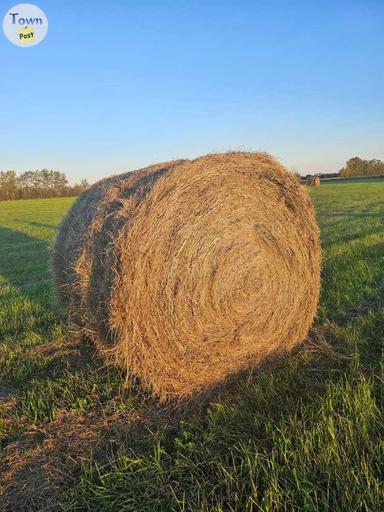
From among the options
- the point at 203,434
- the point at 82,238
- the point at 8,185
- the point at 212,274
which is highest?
the point at 8,185

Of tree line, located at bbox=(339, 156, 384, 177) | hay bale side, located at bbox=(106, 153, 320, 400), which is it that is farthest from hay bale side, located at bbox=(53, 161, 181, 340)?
tree line, located at bbox=(339, 156, 384, 177)

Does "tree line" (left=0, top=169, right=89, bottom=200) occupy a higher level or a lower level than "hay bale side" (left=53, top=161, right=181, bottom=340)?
higher

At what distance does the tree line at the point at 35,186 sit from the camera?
75812 millimetres

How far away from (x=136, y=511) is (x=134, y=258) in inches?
72.6

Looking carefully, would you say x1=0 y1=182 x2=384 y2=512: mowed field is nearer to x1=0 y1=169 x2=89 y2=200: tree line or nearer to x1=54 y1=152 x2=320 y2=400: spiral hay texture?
x1=54 y1=152 x2=320 y2=400: spiral hay texture

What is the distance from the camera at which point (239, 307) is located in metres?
4.57

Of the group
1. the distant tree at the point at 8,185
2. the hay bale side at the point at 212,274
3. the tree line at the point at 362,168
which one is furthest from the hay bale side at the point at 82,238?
the tree line at the point at 362,168

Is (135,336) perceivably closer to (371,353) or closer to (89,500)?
(89,500)

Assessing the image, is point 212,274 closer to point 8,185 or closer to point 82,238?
point 82,238

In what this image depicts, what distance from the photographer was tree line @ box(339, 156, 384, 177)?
82250 mm

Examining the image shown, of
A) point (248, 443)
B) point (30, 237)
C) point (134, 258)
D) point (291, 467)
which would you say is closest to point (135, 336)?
point (134, 258)

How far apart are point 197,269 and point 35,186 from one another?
279 ft

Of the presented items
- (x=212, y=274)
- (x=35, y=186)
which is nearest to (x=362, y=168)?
(x=35, y=186)

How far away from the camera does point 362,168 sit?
8325 centimetres
